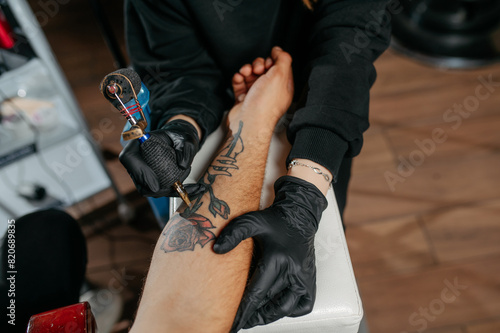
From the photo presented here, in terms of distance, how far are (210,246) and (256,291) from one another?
12 cm

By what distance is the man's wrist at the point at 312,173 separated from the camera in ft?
2.63

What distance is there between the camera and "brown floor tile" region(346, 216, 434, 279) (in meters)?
1.47

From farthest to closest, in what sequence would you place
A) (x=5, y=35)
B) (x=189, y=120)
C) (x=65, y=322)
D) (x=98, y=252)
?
(x=98, y=252)
(x=5, y=35)
(x=189, y=120)
(x=65, y=322)

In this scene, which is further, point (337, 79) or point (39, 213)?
point (39, 213)

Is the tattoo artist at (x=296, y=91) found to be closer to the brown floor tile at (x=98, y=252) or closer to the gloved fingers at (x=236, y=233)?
the gloved fingers at (x=236, y=233)

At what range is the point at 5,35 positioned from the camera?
1194 mm

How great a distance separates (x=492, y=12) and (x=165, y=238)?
241cm

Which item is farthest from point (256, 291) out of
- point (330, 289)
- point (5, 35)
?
point (5, 35)

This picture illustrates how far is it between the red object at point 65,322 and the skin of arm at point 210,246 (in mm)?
78

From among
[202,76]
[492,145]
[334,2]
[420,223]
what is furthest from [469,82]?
[202,76]

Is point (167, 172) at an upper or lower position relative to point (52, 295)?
upper

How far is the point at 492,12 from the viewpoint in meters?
2.20

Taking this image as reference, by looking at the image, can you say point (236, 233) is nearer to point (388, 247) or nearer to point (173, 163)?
point (173, 163)

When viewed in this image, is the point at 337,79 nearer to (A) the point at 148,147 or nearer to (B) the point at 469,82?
(A) the point at 148,147
